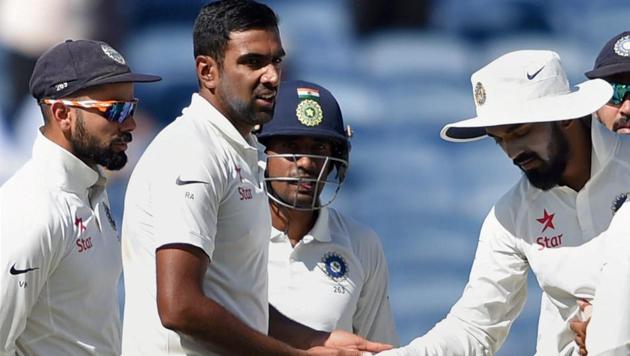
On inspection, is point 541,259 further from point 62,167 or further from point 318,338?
point 62,167

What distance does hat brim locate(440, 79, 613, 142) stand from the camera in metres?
4.26

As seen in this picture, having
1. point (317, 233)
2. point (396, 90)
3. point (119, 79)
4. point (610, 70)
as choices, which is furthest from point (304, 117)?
point (396, 90)

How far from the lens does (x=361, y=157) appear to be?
6258 millimetres

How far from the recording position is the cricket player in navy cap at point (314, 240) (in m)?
4.90

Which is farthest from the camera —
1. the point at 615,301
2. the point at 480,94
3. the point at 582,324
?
the point at 480,94

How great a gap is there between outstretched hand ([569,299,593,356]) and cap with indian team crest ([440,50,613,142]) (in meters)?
0.51

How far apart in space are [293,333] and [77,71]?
3.18 feet

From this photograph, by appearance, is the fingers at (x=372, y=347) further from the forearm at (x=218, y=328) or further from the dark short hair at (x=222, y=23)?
the dark short hair at (x=222, y=23)

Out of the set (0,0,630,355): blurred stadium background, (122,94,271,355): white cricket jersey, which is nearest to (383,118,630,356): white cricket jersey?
(122,94,271,355): white cricket jersey

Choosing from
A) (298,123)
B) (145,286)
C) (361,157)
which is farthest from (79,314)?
(361,157)

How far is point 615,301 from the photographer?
3242mm

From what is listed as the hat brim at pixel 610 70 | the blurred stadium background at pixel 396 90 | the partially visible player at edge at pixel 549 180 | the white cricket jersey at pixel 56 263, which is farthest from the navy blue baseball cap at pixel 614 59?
the white cricket jersey at pixel 56 263

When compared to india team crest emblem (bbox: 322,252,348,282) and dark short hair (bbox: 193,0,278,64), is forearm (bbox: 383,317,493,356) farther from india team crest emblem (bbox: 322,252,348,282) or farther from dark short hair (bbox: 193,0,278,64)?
dark short hair (bbox: 193,0,278,64)

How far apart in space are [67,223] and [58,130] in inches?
13.0
